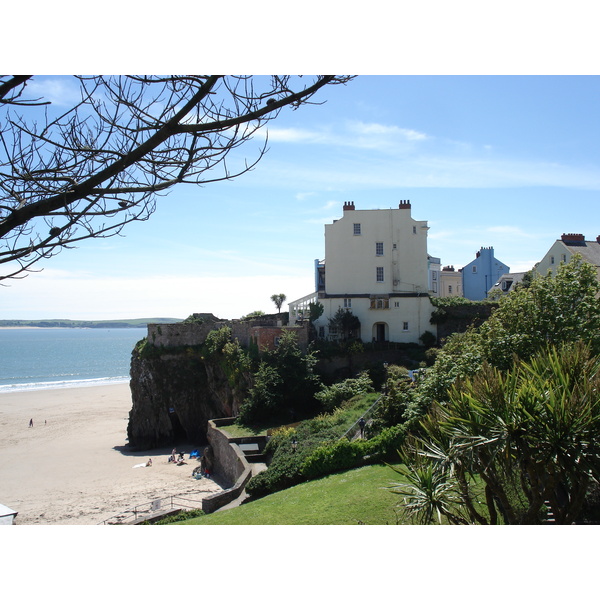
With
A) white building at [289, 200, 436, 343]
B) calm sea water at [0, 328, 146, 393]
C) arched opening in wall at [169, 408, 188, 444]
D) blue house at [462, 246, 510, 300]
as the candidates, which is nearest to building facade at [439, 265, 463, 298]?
blue house at [462, 246, 510, 300]

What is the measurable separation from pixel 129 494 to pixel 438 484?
2001cm

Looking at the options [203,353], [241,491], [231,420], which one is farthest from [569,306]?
[203,353]

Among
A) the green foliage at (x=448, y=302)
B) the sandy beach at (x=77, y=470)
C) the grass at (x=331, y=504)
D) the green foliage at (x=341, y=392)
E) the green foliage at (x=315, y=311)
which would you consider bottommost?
the sandy beach at (x=77, y=470)

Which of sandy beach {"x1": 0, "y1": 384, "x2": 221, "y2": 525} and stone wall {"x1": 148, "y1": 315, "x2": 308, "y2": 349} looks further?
stone wall {"x1": 148, "y1": 315, "x2": 308, "y2": 349}

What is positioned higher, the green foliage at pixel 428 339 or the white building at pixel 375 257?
the white building at pixel 375 257

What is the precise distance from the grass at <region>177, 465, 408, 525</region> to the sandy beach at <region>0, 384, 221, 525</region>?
28.4 ft

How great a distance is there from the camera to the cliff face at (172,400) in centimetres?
3541

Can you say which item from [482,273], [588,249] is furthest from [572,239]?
[482,273]

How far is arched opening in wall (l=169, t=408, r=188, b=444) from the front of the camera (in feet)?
118

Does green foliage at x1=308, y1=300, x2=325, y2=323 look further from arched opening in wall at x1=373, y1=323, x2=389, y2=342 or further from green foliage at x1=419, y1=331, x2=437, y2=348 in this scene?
green foliage at x1=419, y1=331, x2=437, y2=348

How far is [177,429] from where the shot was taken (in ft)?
121

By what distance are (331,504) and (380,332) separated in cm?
2071

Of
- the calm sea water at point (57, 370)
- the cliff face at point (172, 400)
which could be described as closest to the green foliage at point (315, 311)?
the cliff face at point (172, 400)

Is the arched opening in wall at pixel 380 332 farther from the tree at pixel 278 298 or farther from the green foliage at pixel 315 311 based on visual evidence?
the tree at pixel 278 298
